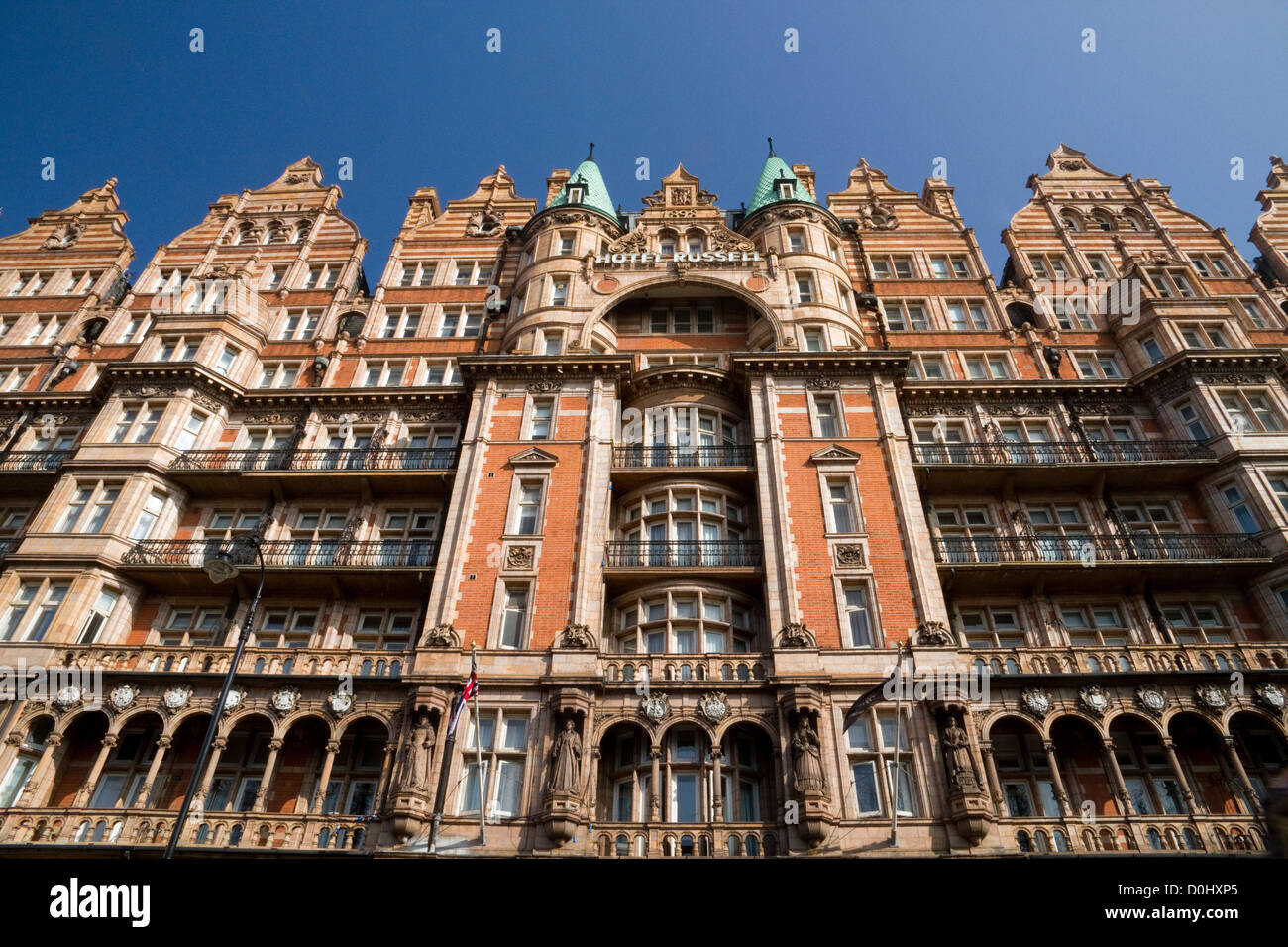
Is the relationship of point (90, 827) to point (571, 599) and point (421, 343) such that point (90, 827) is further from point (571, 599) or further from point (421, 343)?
point (421, 343)

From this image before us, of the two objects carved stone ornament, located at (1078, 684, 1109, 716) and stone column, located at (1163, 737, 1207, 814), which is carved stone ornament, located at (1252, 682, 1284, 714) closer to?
stone column, located at (1163, 737, 1207, 814)

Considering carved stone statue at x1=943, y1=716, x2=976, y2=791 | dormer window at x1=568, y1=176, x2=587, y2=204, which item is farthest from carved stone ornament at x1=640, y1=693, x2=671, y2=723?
dormer window at x1=568, y1=176, x2=587, y2=204

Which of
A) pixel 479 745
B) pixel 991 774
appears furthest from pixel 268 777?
pixel 991 774

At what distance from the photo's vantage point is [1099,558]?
24.5m

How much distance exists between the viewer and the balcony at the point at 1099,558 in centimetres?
2377

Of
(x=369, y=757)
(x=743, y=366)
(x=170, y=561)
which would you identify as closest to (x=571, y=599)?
(x=369, y=757)

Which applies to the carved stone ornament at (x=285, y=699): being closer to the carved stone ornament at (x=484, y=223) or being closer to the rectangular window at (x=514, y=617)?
the rectangular window at (x=514, y=617)

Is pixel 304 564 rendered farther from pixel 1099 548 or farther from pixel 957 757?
pixel 1099 548

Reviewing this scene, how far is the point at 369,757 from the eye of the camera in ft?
71.7

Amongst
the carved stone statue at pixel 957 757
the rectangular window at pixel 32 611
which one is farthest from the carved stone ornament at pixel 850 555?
the rectangular window at pixel 32 611

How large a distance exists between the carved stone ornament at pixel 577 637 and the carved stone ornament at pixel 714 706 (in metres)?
3.22

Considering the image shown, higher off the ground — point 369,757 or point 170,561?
point 170,561

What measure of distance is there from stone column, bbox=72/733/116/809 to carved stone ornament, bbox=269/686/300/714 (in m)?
3.94
